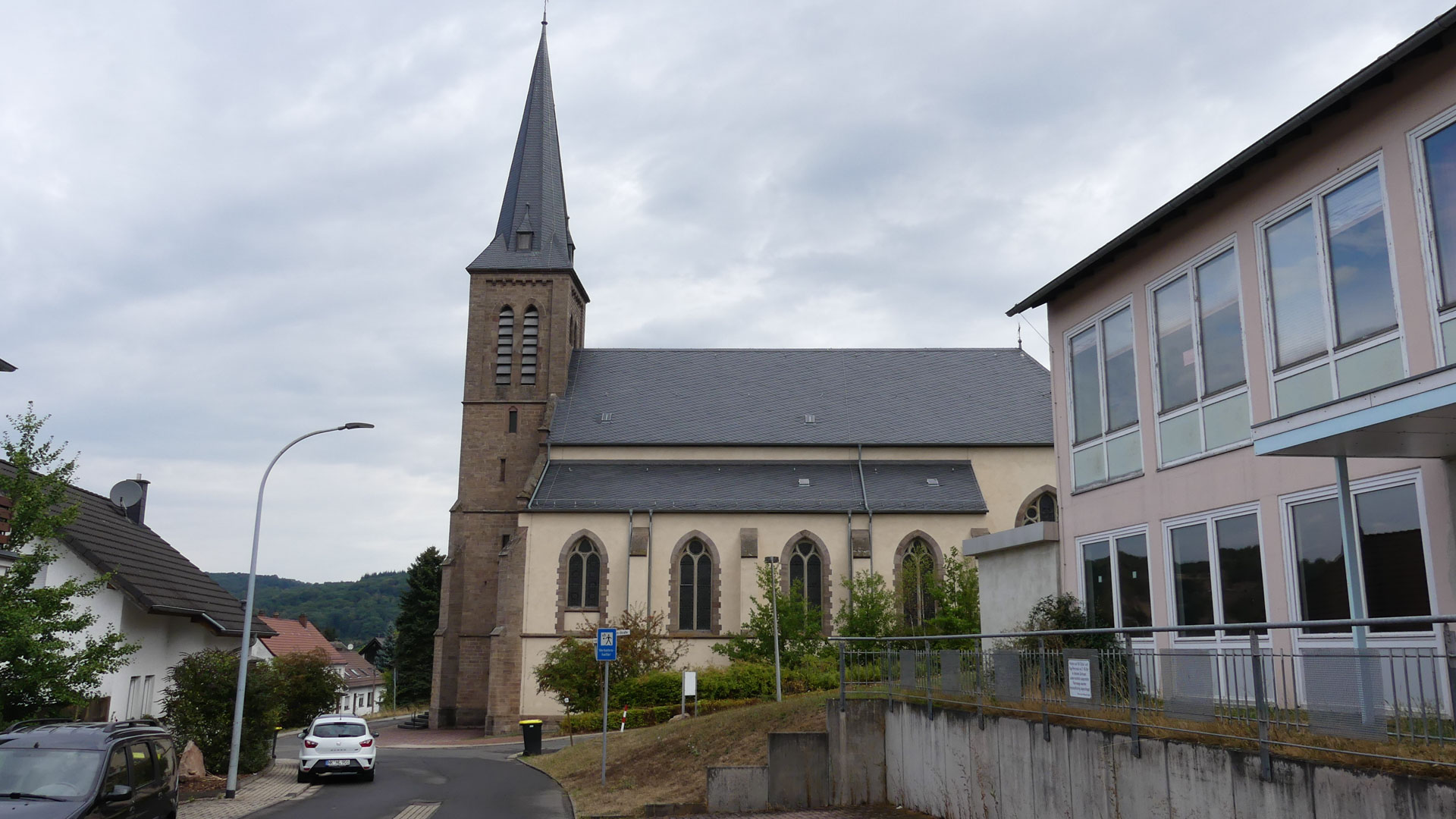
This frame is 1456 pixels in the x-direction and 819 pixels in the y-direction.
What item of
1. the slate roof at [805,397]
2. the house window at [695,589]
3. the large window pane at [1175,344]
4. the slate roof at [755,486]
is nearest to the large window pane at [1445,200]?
the large window pane at [1175,344]

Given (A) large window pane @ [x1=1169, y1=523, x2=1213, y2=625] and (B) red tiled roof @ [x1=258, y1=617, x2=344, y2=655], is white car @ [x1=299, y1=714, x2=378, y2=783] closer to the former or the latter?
(A) large window pane @ [x1=1169, y1=523, x2=1213, y2=625]

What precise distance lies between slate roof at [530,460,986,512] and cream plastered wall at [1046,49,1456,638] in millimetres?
23026

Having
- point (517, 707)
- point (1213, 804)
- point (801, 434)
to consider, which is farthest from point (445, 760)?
point (1213, 804)

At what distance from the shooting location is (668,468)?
42750mm

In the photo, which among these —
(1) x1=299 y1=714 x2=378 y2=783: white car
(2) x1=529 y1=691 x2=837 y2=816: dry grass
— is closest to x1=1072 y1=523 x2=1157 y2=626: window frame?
(2) x1=529 y1=691 x2=837 y2=816: dry grass

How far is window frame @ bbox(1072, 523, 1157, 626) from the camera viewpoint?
14.7 m

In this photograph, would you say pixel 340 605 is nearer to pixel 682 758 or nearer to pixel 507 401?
pixel 507 401

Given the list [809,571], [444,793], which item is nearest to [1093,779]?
[444,793]

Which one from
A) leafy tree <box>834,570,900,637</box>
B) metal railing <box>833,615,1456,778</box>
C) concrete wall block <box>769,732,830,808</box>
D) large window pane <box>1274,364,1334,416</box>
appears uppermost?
large window pane <box>1274,364,1334,416</box>

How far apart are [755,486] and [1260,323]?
29.6 meters

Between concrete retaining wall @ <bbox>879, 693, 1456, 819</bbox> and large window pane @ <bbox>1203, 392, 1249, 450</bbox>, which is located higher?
large window pane @ <bbox>1203, 392, 1249, 450</bbox>

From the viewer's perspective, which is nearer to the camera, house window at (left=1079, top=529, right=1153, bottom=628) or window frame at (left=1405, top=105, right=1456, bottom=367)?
window frame at (left=1405, top=105, right=1456, bottom=367)

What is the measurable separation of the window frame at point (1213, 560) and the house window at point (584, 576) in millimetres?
27566

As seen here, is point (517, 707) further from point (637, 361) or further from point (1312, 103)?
point (1312, 103)
